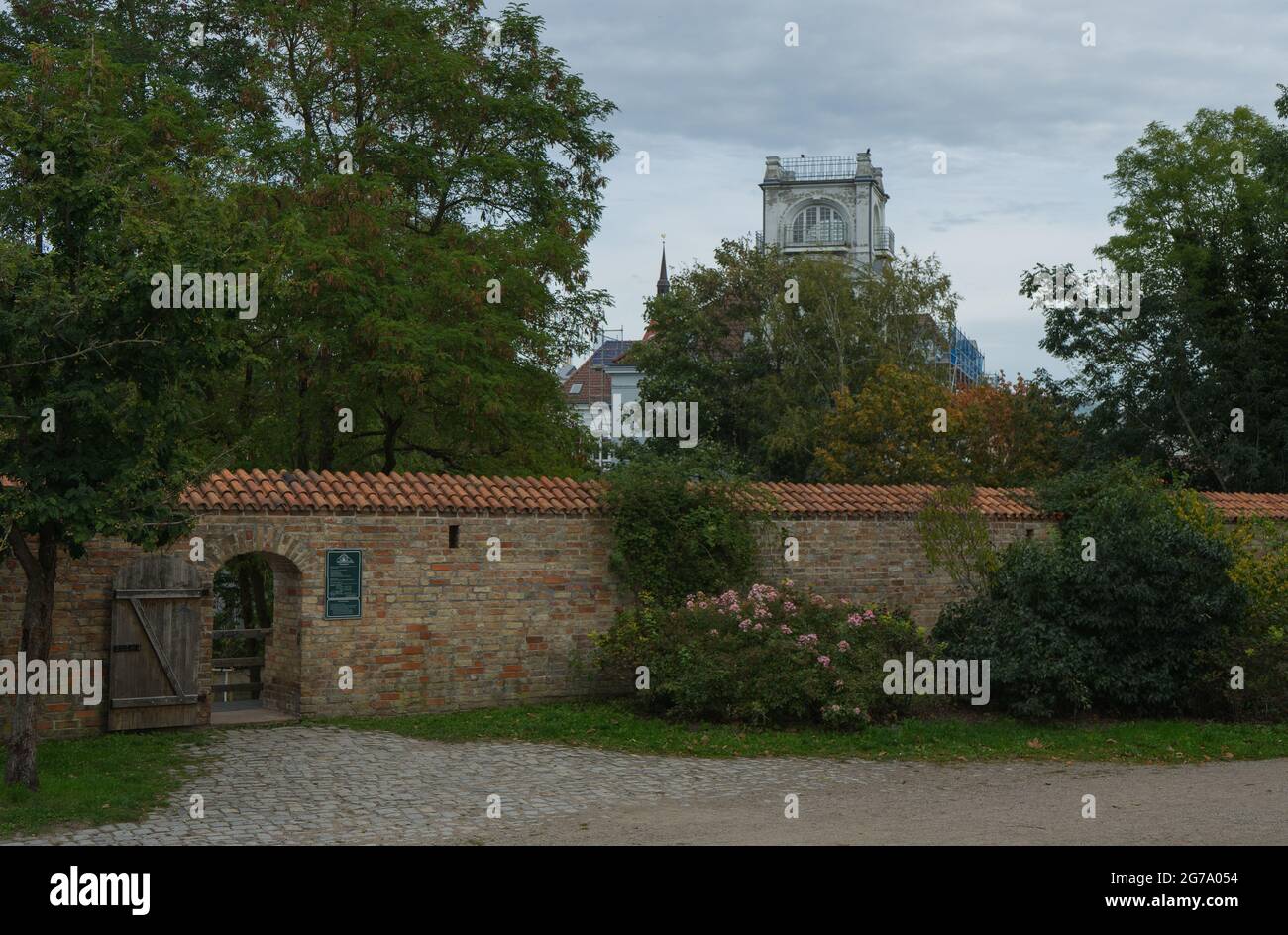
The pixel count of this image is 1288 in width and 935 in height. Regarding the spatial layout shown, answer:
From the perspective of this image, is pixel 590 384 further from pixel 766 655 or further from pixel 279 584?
pixel 766 655

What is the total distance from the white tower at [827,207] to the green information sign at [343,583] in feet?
233

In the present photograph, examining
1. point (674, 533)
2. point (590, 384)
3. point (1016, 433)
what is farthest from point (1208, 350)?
point (590, 384)

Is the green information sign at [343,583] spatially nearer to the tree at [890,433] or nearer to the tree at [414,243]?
the tree at [414,243]

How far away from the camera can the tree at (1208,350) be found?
29156 mm

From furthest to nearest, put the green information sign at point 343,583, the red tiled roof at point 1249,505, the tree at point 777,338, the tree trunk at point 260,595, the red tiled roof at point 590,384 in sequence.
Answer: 1. the red tiled roof at point 590,384
2. the tree at point 777,338
3. the tree trunk at point 260,595
4. the red tiled roof at point 1249,505
5. the green information sign at point 343,583

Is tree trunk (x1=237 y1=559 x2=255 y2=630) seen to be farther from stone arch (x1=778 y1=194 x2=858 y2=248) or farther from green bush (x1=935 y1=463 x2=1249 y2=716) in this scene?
stone arch (x1=778 y1=194 x2=858 y2=248)

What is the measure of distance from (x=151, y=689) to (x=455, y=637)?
11.8ft

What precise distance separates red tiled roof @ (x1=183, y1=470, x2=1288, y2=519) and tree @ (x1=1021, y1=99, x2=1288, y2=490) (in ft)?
31.6

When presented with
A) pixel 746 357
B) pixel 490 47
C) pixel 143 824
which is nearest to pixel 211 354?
pixel 143 824

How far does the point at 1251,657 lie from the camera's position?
1541cm

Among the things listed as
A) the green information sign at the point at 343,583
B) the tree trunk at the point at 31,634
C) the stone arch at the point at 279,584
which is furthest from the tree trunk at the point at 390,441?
the tree trunk at the point at 31,634

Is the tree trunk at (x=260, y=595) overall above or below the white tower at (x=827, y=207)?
below

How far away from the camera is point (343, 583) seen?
49.7 ft

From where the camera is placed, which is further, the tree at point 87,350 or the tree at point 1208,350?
the tree at point 1208,350
